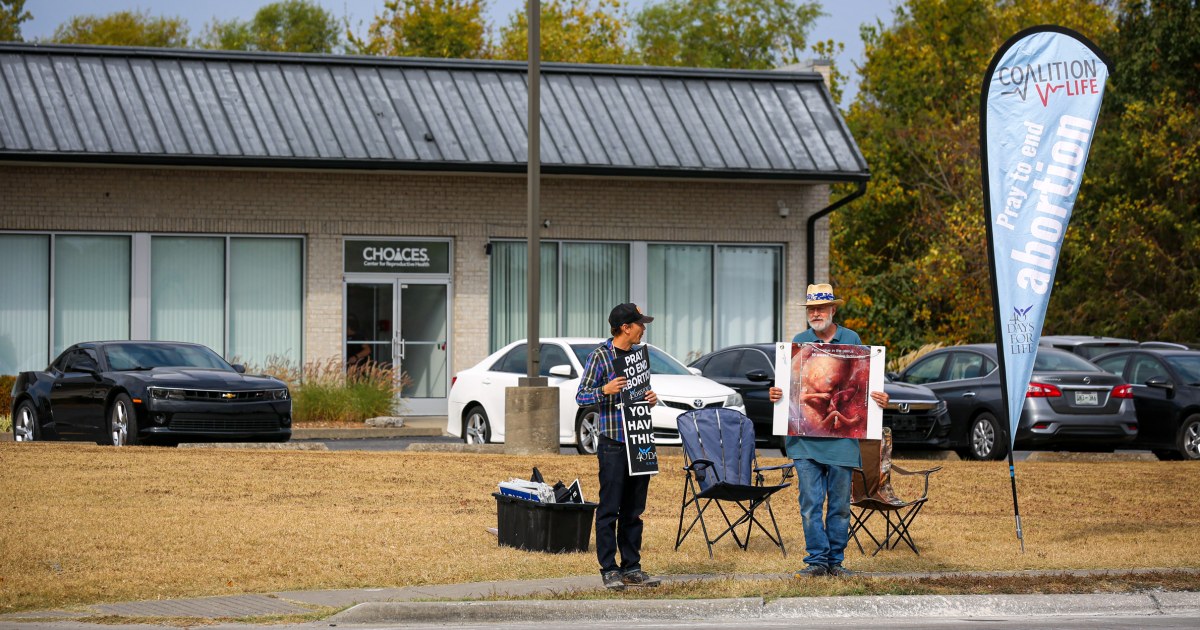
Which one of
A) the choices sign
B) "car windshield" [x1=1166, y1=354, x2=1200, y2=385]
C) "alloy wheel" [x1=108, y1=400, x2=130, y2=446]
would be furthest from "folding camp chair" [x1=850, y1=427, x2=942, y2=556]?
the choices sign

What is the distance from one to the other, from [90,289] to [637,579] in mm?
17834

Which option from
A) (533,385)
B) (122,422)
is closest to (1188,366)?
(533,385)

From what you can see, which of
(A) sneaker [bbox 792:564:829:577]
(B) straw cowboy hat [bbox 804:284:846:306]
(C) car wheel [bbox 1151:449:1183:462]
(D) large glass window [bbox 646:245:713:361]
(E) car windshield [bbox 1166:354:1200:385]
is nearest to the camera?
(A) sneaker [bbox 792:564:829:577]

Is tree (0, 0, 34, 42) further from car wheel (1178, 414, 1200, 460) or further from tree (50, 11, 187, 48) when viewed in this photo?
car wheel (1178, 414, 1200, 460)

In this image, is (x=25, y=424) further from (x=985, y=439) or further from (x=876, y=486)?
(x=876, y=486)

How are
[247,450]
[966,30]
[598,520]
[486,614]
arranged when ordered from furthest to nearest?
[966,30]
[247,450]
[598,520]
[486,614]

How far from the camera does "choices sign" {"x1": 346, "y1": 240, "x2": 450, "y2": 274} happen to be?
87.4 feet

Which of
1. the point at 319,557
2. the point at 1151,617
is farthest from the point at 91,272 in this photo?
the point at 1151,617

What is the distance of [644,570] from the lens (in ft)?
35.8

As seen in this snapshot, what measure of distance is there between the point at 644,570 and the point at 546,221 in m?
16.4

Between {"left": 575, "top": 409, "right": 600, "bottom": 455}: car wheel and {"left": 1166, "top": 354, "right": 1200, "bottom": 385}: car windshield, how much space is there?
7416mm

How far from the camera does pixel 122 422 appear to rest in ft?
61.7

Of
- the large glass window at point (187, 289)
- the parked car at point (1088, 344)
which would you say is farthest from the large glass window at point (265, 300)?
the parked car at point (1088, 344)

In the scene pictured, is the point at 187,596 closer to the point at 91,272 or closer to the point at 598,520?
the point at 598,520
